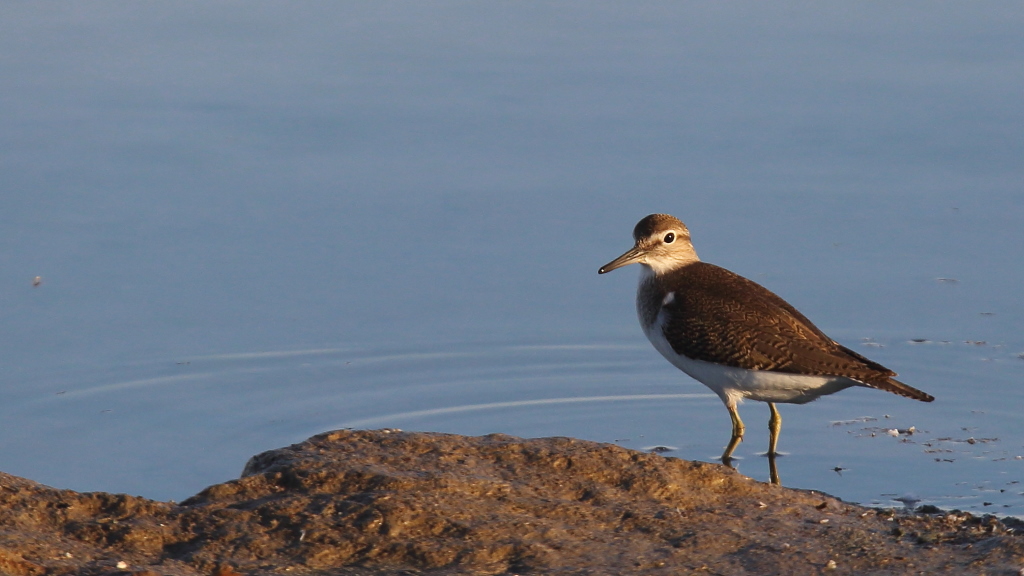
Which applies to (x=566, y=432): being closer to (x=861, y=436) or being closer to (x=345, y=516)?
(x=861, y=436)

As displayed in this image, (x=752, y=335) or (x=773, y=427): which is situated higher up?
(x=752, y=335)

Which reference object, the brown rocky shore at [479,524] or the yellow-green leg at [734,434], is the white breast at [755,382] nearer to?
the yellow-green leg at [734,434]

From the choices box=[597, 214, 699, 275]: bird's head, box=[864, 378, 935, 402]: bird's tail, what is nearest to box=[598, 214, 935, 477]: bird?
box=[864, 378, 935, 402]: bird's tail

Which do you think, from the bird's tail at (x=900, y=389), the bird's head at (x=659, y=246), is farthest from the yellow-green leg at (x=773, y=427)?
the bird's head at (x=659, y=246)

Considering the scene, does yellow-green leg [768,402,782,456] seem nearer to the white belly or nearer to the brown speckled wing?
the white belly

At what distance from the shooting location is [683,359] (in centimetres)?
842

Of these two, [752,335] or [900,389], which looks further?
[752,335]

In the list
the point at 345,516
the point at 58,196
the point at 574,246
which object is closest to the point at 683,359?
the point at 574,246

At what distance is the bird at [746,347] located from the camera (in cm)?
792

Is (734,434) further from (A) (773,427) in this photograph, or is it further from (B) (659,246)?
(B) (659,246)

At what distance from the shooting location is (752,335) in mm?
8172

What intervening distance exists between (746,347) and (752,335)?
10 cm

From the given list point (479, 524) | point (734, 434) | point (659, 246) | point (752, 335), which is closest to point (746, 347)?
point (752, 335)

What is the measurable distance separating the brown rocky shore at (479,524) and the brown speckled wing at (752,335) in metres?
1.48
